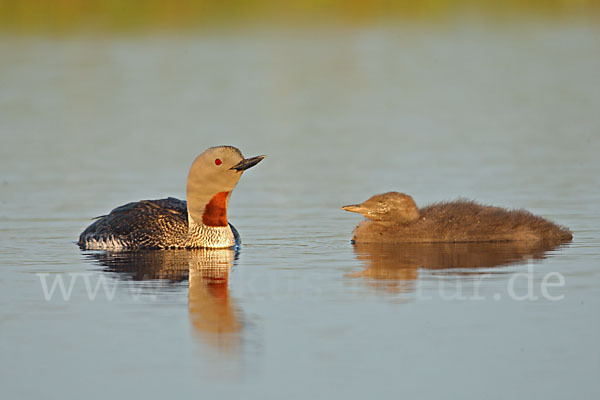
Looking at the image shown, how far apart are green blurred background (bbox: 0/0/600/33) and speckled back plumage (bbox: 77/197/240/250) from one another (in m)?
23.3

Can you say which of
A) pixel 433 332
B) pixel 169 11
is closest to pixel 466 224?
pixel 433 332

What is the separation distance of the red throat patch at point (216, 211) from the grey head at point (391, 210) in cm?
90

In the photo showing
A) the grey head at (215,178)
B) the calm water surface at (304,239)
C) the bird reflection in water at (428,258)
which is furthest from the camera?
the grey head at (215,178)

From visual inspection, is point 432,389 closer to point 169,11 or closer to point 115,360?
point 115,360

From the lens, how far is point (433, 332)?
6.17 meters

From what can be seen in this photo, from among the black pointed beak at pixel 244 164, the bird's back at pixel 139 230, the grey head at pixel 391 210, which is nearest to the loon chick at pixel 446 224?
the grey head at pixel 391 210

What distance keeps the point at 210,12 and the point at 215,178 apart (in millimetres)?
29449

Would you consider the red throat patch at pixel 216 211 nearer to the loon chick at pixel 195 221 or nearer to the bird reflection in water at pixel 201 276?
the loon chick at pixel 195 221

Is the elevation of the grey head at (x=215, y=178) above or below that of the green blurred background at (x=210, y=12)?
below

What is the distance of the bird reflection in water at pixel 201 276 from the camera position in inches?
250

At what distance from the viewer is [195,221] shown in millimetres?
9211

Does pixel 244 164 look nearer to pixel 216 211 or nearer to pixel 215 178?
pixel 215 178

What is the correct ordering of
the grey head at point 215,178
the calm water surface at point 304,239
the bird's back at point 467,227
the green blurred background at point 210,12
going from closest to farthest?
the calm water surface at point 304,239
the bird's back at point 467,227
the grey head at point 215,178
the green blurred background at point 210,12

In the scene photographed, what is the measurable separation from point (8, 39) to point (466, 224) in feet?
80.8
